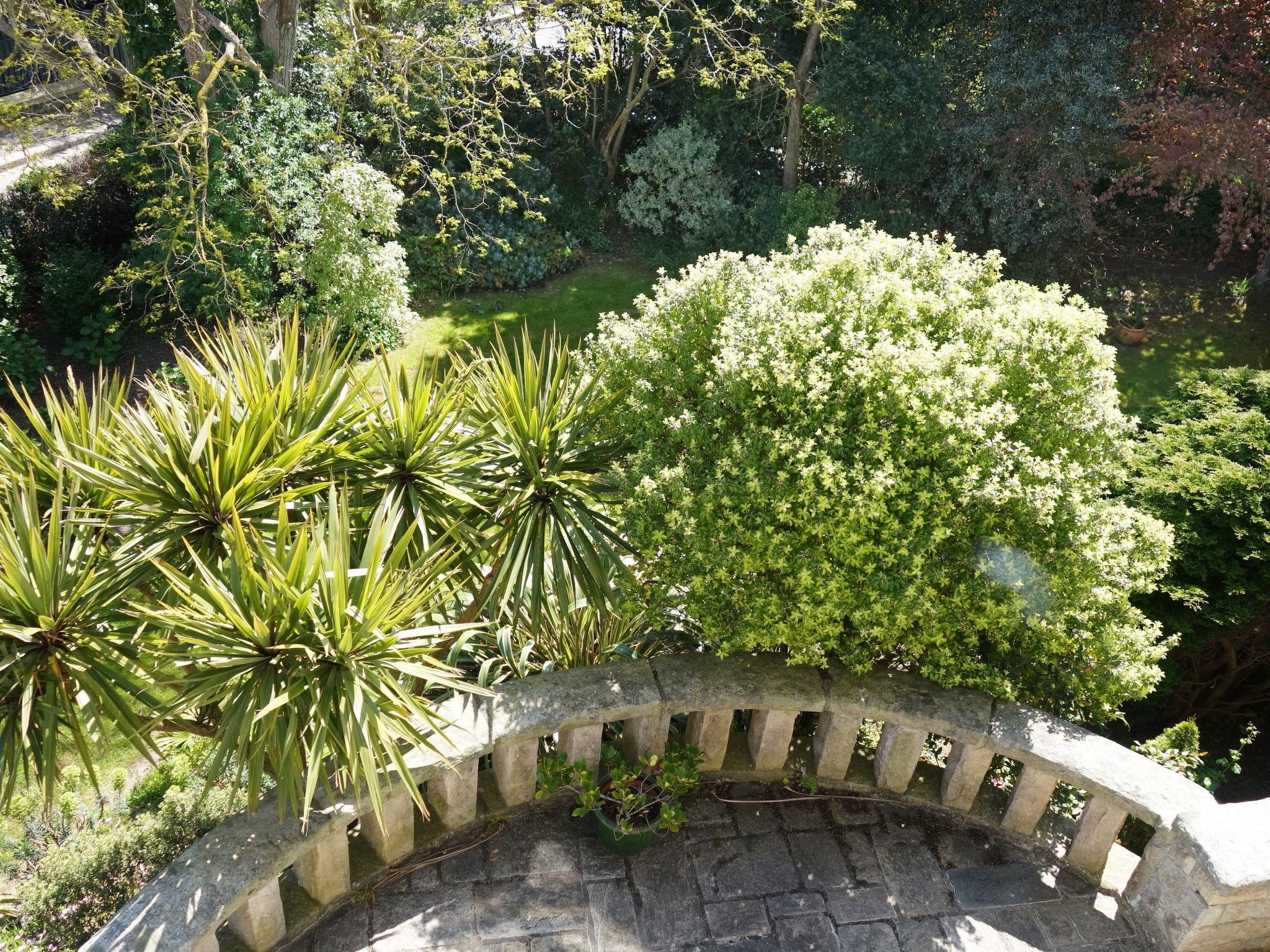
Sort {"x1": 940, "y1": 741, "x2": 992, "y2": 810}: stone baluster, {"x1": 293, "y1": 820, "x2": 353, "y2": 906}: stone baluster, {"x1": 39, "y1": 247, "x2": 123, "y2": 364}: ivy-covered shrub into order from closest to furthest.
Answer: {"x1": 293, "y1": 820, "x2": 353, "y2": 906}: stone baluster
{"x1": 940, "y1": 741, "x2": 992, "y2": 810}: stone baluster
{"x1": 39, "y1": 247, "x2": 123, "y2": 364}: ivy-covered shrub

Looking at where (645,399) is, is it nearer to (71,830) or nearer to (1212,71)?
(71,830)

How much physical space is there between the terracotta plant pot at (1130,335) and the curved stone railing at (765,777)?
925cm

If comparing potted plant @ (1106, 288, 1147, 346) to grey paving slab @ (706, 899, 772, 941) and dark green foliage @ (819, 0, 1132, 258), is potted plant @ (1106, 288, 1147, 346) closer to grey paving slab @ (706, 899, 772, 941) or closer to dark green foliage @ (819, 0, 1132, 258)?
dark green foliage @ (819, 0, 1132, 258)

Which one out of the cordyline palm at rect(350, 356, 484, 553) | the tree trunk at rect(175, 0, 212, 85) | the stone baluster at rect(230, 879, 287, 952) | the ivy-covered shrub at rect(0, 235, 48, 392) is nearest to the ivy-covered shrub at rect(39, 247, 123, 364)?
the ivy-covered shrub at rect(0, 235, 48, 392)

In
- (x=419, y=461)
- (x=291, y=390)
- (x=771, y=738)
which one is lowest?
(x=771, y=738)

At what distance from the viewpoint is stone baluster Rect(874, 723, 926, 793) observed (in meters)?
4.06

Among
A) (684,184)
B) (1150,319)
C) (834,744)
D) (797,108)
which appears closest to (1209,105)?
(1150,319)

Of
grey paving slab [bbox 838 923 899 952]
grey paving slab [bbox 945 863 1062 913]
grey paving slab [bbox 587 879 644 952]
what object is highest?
grey paving slab [bbox 945 863 1062 913]

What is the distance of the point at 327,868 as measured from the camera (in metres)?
3.56

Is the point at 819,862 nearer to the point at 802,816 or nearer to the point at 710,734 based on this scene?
the point at 802,816

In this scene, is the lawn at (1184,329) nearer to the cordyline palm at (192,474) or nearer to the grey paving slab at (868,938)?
the grey paving slab at (868,938)

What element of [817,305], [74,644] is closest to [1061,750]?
[817,305]

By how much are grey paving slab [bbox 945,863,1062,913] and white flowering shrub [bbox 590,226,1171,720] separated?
749mm

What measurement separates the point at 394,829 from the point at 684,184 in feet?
36.4
